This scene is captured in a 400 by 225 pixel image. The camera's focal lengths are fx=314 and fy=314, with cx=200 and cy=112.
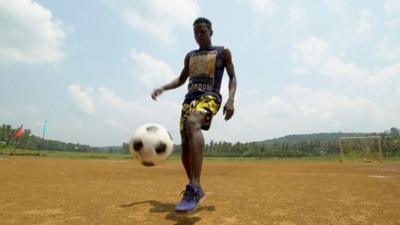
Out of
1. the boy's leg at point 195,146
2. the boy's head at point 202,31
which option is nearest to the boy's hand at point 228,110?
the boy's leg at point 195,146

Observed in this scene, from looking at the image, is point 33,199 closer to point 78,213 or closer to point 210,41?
point 78,213

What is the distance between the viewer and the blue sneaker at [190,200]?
317cm

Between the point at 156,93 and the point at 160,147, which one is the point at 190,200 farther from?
the point at 156,93

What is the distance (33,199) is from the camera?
185 inches

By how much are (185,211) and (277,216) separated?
119cm

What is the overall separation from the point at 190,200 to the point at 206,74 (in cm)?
168

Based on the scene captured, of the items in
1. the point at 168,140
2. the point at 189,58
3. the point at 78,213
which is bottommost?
the point at 78,213

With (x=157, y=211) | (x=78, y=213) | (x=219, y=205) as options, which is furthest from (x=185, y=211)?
(x=78, y=213)

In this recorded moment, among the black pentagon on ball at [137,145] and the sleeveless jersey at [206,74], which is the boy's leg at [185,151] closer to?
the sleeveless jersey at [206,74]

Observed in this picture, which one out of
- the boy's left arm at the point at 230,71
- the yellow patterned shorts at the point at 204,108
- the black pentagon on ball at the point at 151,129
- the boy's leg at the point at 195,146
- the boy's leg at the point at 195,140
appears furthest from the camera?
the black pentagon on ball at the point at 151,129

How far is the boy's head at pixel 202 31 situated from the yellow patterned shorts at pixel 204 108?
88 cm

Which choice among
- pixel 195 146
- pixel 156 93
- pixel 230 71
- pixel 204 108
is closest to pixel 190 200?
pixel 195 146

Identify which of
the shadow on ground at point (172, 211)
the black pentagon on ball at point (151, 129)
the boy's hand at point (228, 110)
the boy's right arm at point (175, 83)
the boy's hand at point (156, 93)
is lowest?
the shadow on ground at point (172, 211)

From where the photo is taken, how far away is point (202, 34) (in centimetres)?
435
